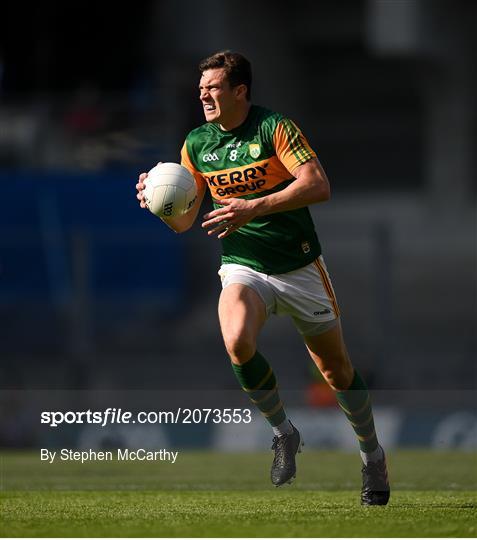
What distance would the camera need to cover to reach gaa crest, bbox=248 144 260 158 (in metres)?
7.94

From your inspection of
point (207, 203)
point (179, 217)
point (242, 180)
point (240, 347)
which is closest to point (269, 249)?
point (242, 180)

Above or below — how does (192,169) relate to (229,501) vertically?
above

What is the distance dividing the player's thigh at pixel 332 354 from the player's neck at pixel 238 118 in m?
1.30

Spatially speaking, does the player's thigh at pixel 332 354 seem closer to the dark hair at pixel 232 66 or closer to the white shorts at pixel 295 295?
the white shorts at pixel 295 295

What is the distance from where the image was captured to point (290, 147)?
782cm

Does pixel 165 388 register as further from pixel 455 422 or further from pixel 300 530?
pixel 300 530

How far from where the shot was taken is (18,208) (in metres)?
21.6

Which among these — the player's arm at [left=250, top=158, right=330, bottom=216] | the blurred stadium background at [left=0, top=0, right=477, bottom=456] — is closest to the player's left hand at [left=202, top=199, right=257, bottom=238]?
the player's arm at [left=250, top=158, right=330, bottom=216]

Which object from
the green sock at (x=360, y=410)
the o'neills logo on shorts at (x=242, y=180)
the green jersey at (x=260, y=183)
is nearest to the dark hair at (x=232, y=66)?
the green jersey at (x=260, y=183)

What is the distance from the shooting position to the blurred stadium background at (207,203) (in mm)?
18344

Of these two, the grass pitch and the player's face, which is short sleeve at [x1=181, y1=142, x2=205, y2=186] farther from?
the grass pitch

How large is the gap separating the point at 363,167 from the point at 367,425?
59.1 feet

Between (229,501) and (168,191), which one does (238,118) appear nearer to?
(168,191)

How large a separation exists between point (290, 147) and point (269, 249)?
0.61 meters
